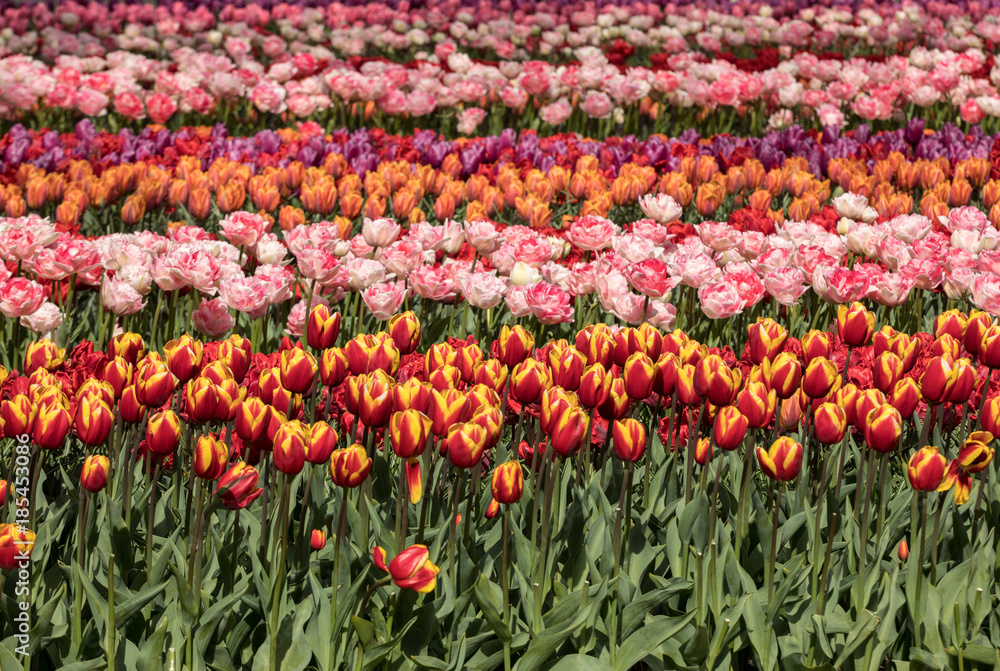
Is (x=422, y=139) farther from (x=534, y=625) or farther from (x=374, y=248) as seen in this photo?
(x=534, y=625)

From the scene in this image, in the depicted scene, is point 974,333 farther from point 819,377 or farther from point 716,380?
point 716,380

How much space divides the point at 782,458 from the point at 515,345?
2.46ft

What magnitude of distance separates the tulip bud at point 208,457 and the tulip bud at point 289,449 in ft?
0.40

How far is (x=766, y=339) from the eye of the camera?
105 inches

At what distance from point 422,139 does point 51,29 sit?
21.8 feet

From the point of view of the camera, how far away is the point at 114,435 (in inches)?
103

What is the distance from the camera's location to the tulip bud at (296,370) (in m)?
2.29

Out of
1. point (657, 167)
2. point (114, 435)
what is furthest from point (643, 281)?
point (657, 167)

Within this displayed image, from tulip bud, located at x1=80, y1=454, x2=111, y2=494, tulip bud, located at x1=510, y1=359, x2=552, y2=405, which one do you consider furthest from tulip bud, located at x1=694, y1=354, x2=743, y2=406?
tulip bud, located at x1=80, y1=454, x2=111, y2=494

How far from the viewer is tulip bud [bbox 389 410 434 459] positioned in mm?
1974

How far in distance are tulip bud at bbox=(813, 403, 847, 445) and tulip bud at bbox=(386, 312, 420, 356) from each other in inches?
43.3

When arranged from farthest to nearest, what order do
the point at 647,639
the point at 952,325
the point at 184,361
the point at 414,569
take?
the point at 952,325 → the point at 184,361 → the point at 647,639 → the point at 414,569

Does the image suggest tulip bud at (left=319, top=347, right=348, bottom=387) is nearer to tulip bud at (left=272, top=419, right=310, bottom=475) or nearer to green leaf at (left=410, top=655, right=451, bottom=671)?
tulip bud at (left=272, top=419, right=310, bottom=475)

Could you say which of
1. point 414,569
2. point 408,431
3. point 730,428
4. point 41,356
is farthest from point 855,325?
point 41,356
